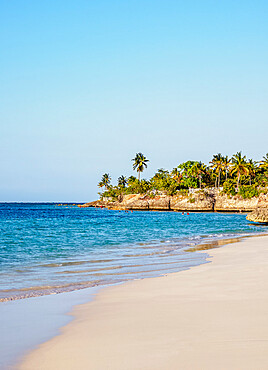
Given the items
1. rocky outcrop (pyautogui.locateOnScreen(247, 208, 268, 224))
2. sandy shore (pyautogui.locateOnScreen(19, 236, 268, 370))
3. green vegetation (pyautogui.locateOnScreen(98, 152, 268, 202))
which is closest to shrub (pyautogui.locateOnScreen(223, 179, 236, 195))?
green vegetation (pyautogui.locateOnScreen(98, 152, 268, 202))

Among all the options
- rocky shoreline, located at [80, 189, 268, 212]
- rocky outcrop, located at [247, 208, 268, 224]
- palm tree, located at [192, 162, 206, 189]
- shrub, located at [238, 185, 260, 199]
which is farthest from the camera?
palm tree, located at [192, 162, 206, 189]

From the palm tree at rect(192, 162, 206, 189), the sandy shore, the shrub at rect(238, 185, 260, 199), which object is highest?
the palm tree at rect(192, 162, 206, 189)

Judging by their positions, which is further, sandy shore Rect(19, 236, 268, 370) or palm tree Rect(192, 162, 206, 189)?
palm tree Rect(192, 162, 206, 189)

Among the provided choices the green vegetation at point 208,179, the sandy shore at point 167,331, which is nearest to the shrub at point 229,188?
the green vegetation at point 208,179

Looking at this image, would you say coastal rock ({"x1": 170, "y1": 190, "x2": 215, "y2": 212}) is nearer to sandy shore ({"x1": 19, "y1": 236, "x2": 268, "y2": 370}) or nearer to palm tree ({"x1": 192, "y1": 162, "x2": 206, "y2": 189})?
palm tree ({"x1": 192, "y1": 162, "x2": 206, "y2": 189})

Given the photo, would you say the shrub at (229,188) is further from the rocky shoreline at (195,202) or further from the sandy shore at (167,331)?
the sandy shore at (167,331)

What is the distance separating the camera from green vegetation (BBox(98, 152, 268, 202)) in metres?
109

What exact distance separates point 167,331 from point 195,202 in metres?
112

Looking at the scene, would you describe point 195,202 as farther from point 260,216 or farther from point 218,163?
point 260,216

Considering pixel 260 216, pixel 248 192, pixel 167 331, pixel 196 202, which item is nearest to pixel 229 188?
pixel 248 192

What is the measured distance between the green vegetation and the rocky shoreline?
136 centimetres

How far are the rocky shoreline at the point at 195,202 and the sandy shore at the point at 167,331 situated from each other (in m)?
→ 89.5

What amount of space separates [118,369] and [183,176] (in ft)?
433

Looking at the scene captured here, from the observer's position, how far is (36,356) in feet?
17.1
